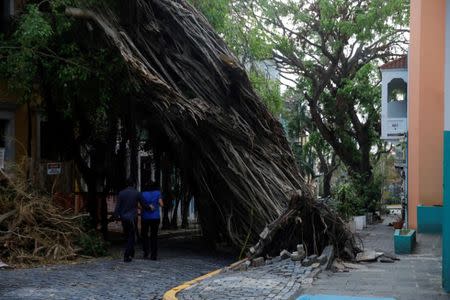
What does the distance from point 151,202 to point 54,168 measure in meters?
3.37

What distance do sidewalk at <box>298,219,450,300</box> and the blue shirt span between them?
4.11 metres

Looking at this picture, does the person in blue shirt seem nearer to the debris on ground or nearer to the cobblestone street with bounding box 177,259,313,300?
the debris on ground

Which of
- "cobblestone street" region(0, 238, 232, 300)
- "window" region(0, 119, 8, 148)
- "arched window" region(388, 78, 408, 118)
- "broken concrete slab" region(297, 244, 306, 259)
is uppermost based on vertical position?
"arched window" region(388, 78, 408, 118)

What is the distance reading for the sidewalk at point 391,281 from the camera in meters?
8.74

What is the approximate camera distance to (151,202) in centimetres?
1316

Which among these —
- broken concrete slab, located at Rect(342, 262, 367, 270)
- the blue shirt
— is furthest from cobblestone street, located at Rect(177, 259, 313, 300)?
the blue shirt

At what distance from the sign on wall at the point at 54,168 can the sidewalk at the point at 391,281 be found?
7492mm

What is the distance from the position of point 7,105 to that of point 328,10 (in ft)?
51.3

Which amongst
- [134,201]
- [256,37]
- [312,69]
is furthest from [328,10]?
[134,201]

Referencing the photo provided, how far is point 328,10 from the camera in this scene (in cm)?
2717

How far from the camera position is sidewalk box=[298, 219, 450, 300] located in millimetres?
8742

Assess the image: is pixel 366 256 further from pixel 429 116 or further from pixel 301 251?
Result: pixel 429 116

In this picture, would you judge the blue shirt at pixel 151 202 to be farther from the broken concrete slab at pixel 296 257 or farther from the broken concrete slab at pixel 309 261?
the broken concrete slab at pixel 309 261

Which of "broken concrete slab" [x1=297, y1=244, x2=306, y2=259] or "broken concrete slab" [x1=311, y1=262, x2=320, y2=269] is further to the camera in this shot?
"broken concrete slab" [x1=297, y1=244, x2=306, y2=259]
